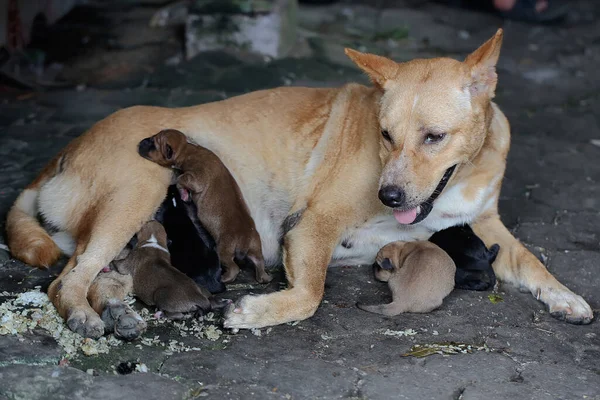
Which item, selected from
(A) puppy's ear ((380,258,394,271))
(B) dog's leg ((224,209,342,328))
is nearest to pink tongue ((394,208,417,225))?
(A) puppy's ear ((380,258,394,271))

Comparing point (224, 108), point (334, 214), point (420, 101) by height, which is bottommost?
point (334, 214)

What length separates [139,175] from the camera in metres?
4.79

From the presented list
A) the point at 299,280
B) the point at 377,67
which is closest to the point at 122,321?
the point at 299,280

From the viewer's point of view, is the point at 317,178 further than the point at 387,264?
Yes

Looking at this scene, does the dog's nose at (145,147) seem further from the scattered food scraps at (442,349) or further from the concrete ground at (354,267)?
the scattered food scraps at (442,349)

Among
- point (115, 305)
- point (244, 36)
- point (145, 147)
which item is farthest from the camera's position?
point (244, 36)

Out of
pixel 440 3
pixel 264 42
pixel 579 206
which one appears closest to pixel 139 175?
pixel 579 206

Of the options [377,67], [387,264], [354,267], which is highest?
[377,67]

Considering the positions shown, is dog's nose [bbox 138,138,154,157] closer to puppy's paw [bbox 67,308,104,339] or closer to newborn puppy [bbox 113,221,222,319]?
newborn puppy [bbox 113,221,222,319]

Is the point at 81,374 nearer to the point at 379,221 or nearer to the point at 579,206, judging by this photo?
the point at 379,221

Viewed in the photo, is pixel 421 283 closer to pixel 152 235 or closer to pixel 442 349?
A: pixel 442 349

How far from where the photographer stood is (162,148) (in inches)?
189

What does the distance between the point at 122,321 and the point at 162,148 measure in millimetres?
1196

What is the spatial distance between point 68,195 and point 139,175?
17.8 inches
